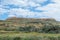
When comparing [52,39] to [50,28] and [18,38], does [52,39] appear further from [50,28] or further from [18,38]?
[50,28]

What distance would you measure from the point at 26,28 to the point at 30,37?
11326mm

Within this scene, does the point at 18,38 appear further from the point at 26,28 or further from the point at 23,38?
the point at 26,28

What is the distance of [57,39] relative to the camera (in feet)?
74.8

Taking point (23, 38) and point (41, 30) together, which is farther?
point (41, 30)

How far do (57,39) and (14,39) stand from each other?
486 cm

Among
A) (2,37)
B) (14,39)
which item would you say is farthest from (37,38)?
(2,37)

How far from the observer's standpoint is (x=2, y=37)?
2223cm

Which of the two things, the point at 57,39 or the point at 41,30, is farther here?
the point at 41,30

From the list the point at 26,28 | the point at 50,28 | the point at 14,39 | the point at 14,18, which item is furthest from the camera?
the point at 14,18

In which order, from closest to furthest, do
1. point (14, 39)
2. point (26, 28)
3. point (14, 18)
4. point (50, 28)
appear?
point (14, 39)
point (50, 28)
point (26, 28)
point (14, 18)

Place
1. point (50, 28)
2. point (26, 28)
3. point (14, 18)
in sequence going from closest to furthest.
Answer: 1. point (50, 28)
2. point (26, 28)
3. point (14, 18)

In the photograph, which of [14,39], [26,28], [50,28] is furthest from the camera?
[26,28]

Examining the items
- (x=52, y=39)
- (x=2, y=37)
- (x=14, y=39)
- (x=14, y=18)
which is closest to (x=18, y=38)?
(x=14, y=39)

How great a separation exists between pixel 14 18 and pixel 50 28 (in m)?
25.2
